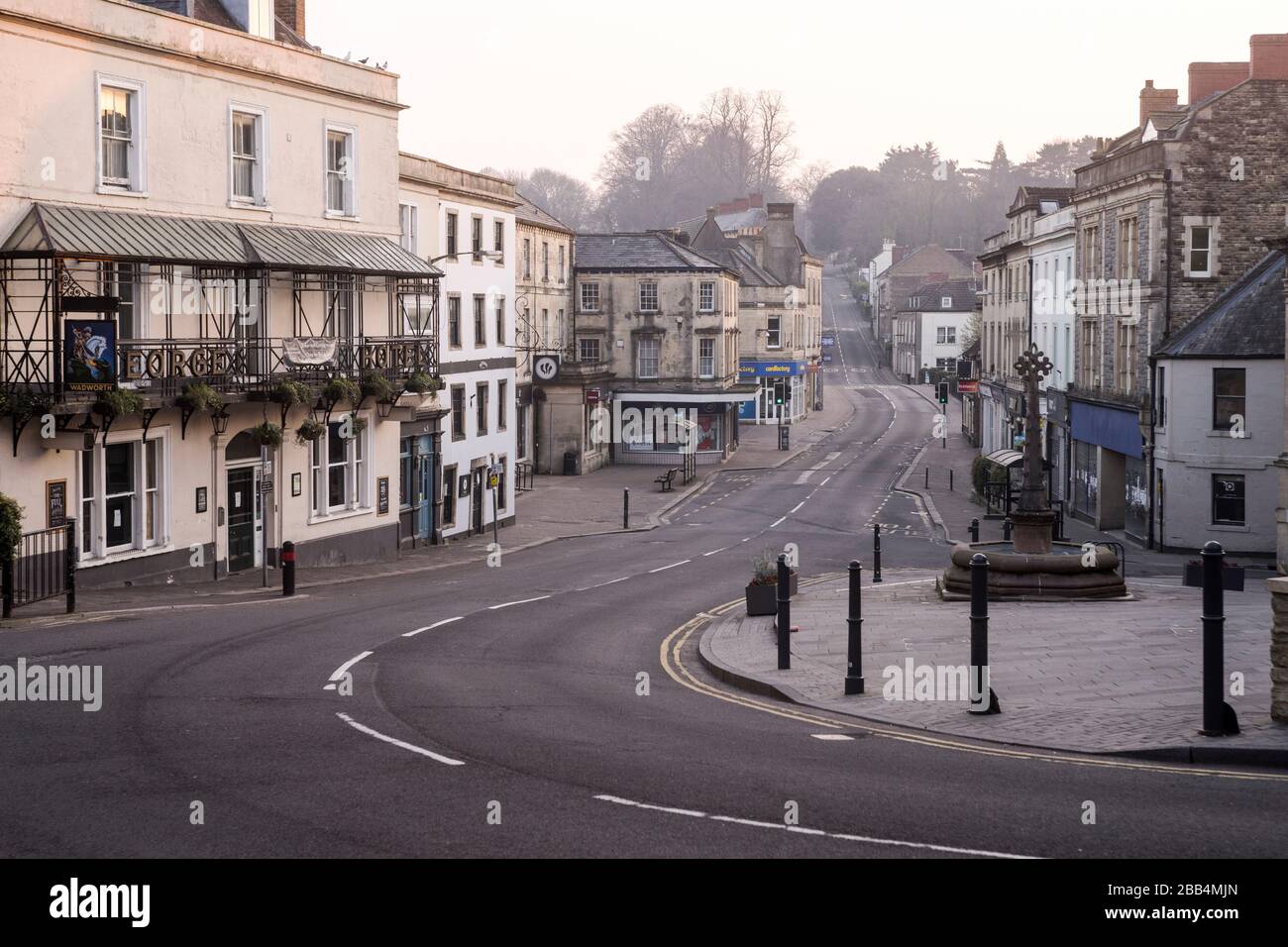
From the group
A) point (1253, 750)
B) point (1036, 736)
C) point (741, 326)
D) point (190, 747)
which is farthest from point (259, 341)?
point (741, 326)

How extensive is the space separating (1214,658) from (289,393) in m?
21.5

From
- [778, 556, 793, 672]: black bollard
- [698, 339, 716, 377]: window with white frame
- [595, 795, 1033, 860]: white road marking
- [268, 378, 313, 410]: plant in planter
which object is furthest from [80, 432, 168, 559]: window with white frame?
[698, 339, 716, 377]: window with white frame

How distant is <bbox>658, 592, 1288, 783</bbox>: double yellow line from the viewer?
1327cm

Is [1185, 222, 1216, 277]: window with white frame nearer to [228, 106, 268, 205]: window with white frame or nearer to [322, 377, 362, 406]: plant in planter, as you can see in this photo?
[322, 377, 362, 406]: plant in planter

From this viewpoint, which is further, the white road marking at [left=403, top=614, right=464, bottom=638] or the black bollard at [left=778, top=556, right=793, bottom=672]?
the white road marking at [left=403, top=614, right=464, bottom=638]

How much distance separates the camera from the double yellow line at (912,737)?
523 inches

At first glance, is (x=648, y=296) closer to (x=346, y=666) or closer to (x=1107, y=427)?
(x=1107, y=427)

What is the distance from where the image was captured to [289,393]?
3080 centimetres

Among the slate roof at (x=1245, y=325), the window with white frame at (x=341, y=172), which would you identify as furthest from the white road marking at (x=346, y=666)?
the slate roof at (x=1245, y=325)

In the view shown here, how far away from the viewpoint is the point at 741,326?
9619 cm

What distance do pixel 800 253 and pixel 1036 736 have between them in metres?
91.2

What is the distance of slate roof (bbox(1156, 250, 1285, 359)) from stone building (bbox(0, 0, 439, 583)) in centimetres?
2249

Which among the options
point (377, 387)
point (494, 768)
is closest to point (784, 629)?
point (494, 768)

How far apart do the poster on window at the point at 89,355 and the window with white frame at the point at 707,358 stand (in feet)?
171
